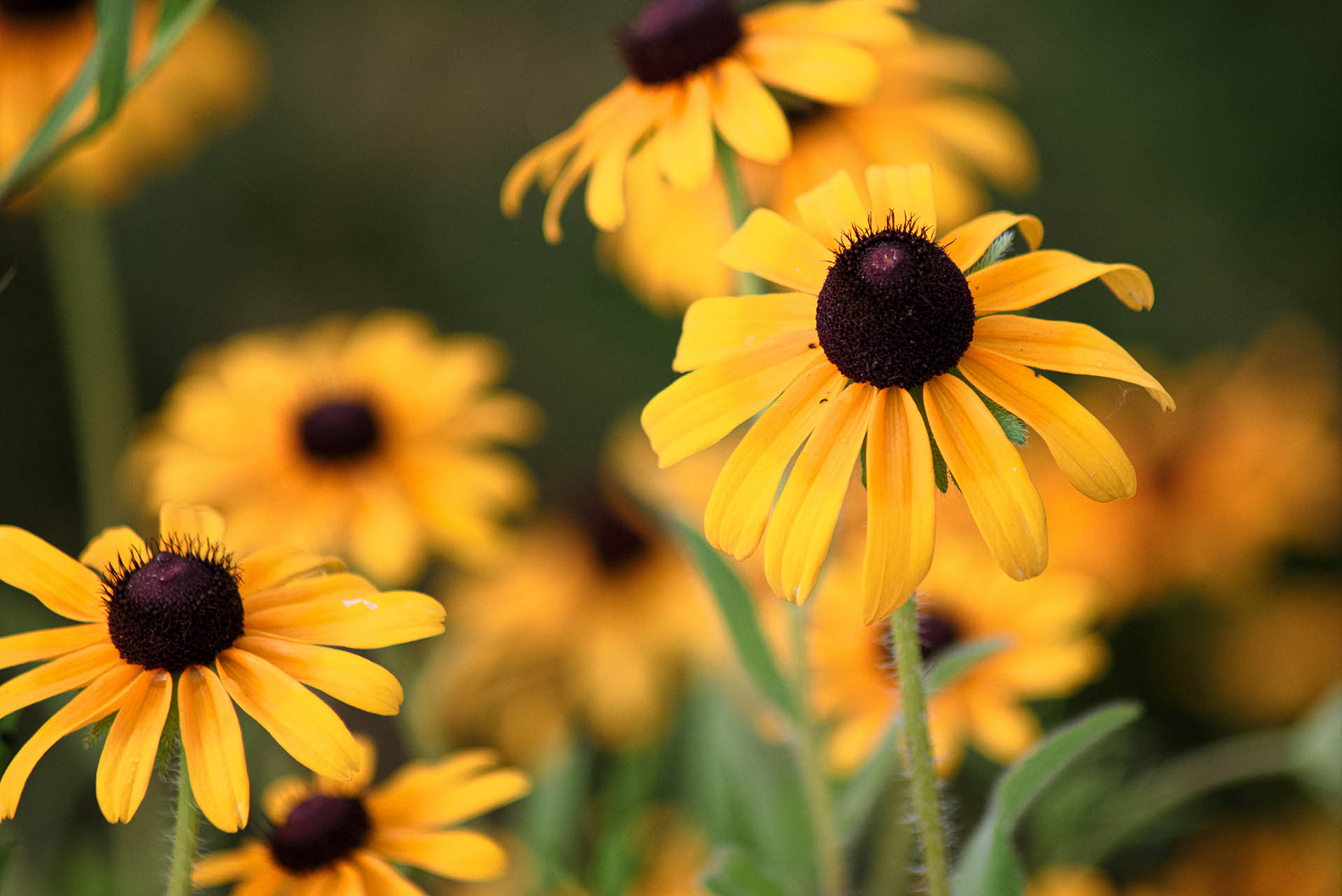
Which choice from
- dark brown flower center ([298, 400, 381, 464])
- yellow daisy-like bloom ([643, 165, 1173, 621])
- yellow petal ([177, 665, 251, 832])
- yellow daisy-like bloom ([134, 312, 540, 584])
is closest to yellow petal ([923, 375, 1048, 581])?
yellow daisy-like bloom ([643, 165, 1173, 621])

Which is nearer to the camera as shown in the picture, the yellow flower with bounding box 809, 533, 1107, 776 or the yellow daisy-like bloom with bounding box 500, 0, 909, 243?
the yellow daisy-like bloom with bounding box 500, 0, 909, 243

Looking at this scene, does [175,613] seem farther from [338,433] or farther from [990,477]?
[338,433]

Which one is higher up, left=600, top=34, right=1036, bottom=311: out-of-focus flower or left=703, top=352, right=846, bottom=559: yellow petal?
left=600, top=34, right=1036, bottom=311: out-of-focus flower

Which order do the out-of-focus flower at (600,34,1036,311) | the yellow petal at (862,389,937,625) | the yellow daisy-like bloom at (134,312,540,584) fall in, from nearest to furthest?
the yellow petal at (862,389,937,625) < the out-of-focus flower at (600,34,1036,311) < the yellow daisy-like bloom at (134,312,540,584)

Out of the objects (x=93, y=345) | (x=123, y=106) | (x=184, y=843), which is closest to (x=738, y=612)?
(x=184, y=843)

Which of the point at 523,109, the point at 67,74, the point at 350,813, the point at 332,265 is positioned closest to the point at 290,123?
the point at 332,265

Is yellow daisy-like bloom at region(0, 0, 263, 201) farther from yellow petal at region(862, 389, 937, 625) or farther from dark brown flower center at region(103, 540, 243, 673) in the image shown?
yellow petal at region(862, 389, 937, 625)
